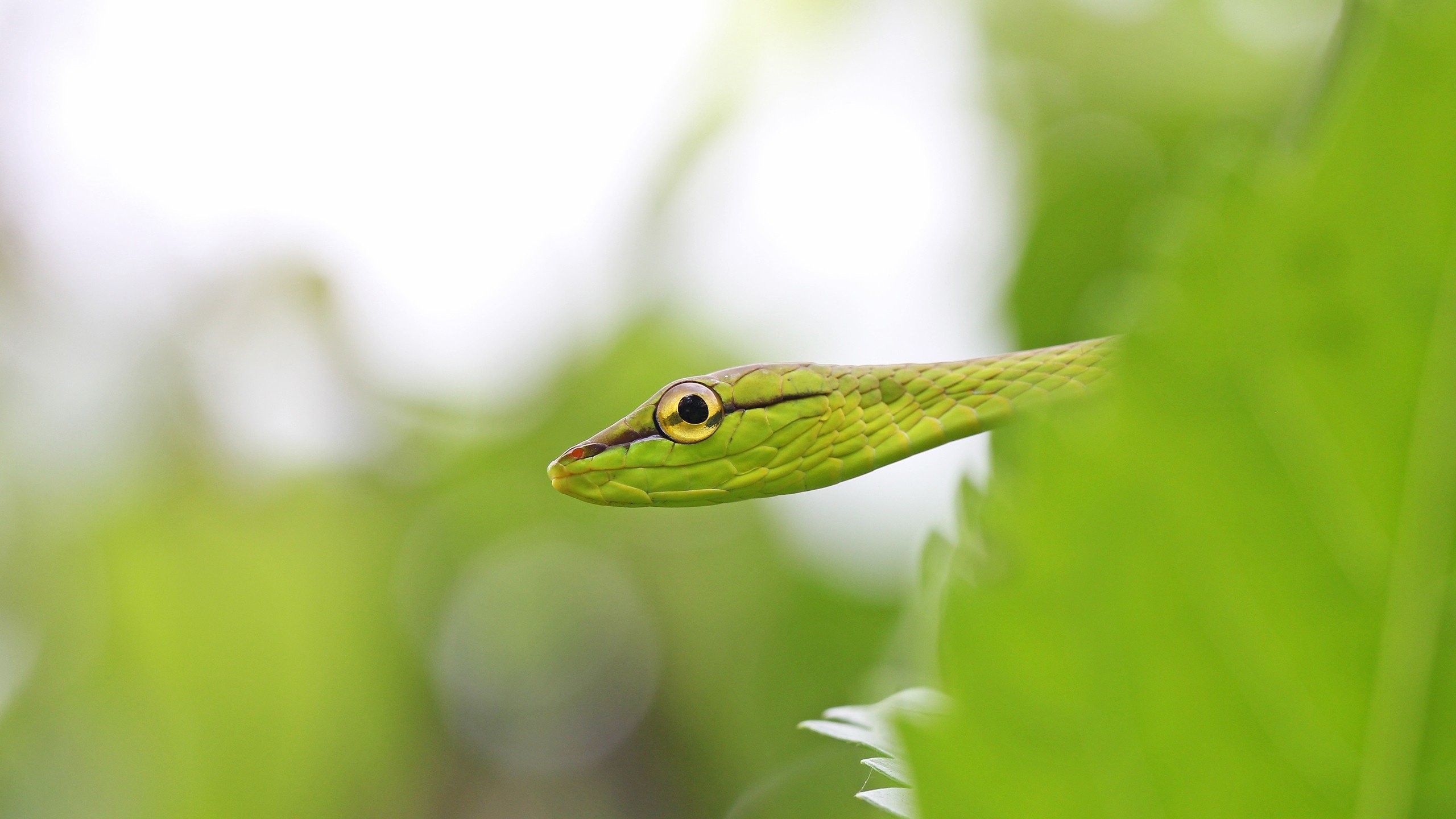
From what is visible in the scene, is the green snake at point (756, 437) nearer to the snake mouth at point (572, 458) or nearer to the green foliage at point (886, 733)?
the snake mouth at point (572, 458)

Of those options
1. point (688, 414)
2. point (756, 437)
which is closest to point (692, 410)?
point (688, 414)

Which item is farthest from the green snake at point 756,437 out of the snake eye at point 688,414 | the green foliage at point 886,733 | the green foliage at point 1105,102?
the green foliage at point 886,733

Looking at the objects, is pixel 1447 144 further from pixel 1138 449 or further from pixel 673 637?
pixel 673 637

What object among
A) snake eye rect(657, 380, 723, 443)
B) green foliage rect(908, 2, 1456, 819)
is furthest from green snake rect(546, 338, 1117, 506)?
green foliage rect(908, 2, 1456, 819)

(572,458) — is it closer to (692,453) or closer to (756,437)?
(692,453)

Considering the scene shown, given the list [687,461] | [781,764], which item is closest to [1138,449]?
[687,461]

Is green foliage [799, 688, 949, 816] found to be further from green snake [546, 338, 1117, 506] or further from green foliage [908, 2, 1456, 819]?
green snake [546, 338, 1117, 506]
